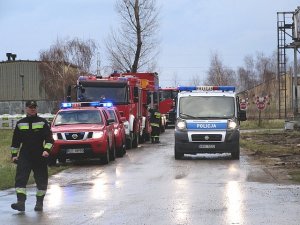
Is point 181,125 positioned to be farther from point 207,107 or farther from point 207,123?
point 207,107

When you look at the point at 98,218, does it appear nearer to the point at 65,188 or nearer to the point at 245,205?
the point at 245,205

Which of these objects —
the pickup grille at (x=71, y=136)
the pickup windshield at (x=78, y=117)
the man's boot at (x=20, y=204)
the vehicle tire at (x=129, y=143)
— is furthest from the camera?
the vehicle tire at (x=129, y=143)

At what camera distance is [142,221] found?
9195 mm

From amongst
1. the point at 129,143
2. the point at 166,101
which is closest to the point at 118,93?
the point at 129,143

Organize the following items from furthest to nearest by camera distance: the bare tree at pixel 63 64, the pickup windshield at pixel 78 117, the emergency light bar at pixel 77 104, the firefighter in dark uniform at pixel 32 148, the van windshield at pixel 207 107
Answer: the bare tree at pixel 63 64 → the emergency light bar at pixel 77 104 → the van windshield at pixel 207 107 → the pickup windshield at pixel 78 117 → the firefighter in dark uniform at pixel 32 148

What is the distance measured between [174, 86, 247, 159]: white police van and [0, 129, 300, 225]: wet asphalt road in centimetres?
211

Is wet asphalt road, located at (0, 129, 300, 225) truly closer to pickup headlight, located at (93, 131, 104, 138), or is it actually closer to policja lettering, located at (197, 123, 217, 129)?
pickup headlight, located at (93, 131, 104, 138)

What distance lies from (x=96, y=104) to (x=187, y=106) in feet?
11.3

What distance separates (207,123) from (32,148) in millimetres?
10341

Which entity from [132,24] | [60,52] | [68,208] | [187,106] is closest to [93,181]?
[68,208]

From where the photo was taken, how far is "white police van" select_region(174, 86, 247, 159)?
20188 millimetres

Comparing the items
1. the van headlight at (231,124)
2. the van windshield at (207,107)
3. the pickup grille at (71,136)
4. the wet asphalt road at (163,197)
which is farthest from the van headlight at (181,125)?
the pickup grille at (71,136)

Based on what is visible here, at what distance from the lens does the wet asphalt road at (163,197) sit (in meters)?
9.44

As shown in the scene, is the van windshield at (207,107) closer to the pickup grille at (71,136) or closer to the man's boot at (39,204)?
the pickup grille at (71,136)
